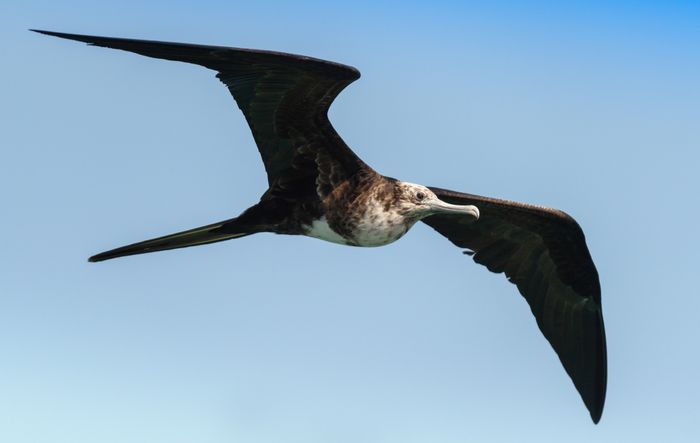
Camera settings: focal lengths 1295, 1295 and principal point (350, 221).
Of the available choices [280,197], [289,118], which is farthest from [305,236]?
[289,118]

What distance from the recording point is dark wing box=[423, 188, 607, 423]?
916 cm

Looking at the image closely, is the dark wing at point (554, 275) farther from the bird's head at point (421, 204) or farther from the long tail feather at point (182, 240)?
the long tail feather at point (182, 240)

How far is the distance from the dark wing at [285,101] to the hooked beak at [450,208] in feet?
1.76

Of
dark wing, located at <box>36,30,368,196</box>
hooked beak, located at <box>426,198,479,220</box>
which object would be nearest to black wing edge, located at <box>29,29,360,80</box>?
dark wing, located at <box>36,30,368,196</box>

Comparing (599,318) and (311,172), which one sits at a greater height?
(311,172)

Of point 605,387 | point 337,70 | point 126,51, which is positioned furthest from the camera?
point 605,387

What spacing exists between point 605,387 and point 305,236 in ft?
8.36

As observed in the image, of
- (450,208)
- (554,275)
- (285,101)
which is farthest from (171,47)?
(554,275)

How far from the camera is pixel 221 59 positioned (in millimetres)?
7129

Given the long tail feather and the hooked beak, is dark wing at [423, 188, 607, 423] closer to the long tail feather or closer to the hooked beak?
the hooked beak

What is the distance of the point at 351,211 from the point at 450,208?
0.70m

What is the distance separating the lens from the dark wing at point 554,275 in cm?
916

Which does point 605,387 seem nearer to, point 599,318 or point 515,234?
point 599,318

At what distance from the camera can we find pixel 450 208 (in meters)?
8.20
